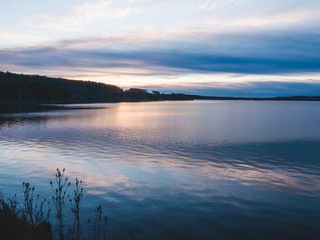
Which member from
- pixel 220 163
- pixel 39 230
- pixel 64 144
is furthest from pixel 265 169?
pixel 64 144

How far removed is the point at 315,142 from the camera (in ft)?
121

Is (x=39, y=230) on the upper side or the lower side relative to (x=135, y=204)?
upper

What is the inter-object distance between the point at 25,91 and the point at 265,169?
611ft

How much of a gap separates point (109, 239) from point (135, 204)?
352 cm

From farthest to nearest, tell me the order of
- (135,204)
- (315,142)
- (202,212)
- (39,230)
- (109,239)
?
1. (315,142)
2. (135,204)
3. (202,212)
4. (109,239)
5. (39,230)

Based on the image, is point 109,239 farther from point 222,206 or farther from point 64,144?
point 64,144

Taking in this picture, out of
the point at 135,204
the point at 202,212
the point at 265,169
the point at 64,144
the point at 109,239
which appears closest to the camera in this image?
the point at 109,239

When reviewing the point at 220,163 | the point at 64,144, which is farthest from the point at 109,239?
the point at 64,144

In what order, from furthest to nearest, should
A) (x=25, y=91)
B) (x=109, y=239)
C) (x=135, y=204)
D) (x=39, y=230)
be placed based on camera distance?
(x=25, y=91), (x=135, y=204), (x=109, y=239), (x=39, y=230)

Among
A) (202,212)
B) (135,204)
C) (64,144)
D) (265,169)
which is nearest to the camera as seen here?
(202,212)

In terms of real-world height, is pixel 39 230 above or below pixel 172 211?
above

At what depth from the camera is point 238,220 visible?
41.3ft

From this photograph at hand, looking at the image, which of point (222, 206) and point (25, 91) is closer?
point (222, 206)

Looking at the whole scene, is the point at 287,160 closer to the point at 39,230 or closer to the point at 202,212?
the point at 202,212
